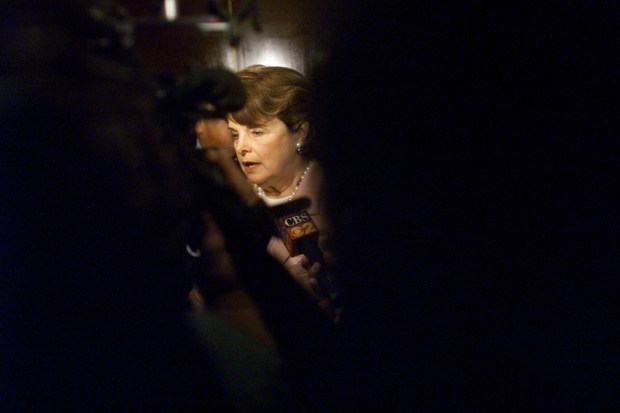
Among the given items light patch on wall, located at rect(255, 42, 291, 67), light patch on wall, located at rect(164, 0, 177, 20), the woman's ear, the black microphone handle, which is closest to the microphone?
the black microphone handle

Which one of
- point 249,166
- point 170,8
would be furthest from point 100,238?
point 170,8

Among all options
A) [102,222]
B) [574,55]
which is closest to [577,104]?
[574,55]

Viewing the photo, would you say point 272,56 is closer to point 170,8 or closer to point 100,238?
point 170,8

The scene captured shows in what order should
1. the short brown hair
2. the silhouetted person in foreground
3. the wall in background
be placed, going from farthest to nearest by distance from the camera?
the short brown hair
the wall in background
the silhouetted person in foreground

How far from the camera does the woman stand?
82 centimetres

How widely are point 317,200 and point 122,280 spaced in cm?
43

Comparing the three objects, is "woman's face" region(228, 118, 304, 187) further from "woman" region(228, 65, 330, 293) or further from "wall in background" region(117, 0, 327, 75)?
"wall in background" region(117, 0, 327, 75)

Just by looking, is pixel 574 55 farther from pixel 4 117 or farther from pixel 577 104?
pixel 4 117

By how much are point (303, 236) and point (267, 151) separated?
0.20 metres

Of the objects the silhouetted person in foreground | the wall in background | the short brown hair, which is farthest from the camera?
the short brown hair

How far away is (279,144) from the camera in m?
0.86

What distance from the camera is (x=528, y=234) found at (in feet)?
3.36

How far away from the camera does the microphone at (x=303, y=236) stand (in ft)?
2.76

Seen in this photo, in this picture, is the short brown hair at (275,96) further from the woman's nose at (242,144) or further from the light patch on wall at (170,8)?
the light patch on wall at (170,8)
